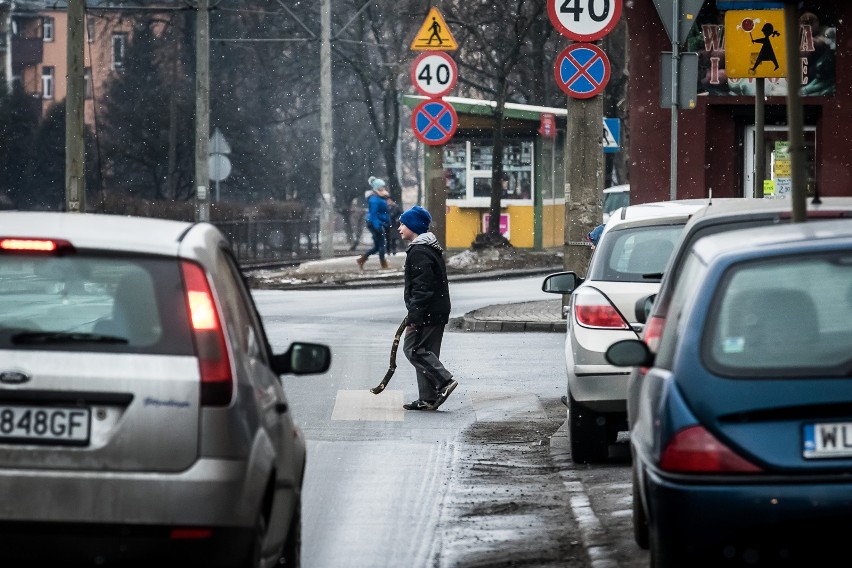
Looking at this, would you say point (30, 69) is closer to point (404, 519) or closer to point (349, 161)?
point (349, 161)

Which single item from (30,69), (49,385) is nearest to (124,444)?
(49,385)

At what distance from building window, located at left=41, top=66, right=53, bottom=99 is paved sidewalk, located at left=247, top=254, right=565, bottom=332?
55.8 m

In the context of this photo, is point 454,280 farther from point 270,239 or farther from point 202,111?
point 270,239

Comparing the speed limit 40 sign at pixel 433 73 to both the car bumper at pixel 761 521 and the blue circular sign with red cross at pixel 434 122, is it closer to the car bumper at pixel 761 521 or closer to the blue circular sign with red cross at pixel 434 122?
the blue circular sign with red cross at pixel 434 122

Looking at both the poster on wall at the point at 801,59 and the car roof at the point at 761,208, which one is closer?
the car roof at the point at 761,208

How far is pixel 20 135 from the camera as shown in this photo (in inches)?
2438

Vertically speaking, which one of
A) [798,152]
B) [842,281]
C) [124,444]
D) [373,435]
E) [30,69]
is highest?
[30,69]

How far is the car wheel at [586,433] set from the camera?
421 inches

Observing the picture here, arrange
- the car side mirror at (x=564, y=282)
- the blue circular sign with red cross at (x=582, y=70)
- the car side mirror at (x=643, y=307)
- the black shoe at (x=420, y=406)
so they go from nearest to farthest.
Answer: the car side mirror at (x=643, y=307)
the car side mirror at (x=564, y=282)
the black shoe at (x=420, y=406)
the blue circular sign with red cross at (x=582, y=70)

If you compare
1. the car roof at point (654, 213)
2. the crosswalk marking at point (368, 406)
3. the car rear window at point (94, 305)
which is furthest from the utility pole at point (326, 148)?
the car rear window at point (94, 305)

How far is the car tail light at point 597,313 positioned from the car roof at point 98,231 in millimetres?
5076

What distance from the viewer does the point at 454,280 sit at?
1286 inches

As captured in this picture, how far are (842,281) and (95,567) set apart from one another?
7.95 ft

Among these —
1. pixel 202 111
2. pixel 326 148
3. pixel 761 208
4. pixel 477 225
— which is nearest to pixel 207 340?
pixel 761 208
